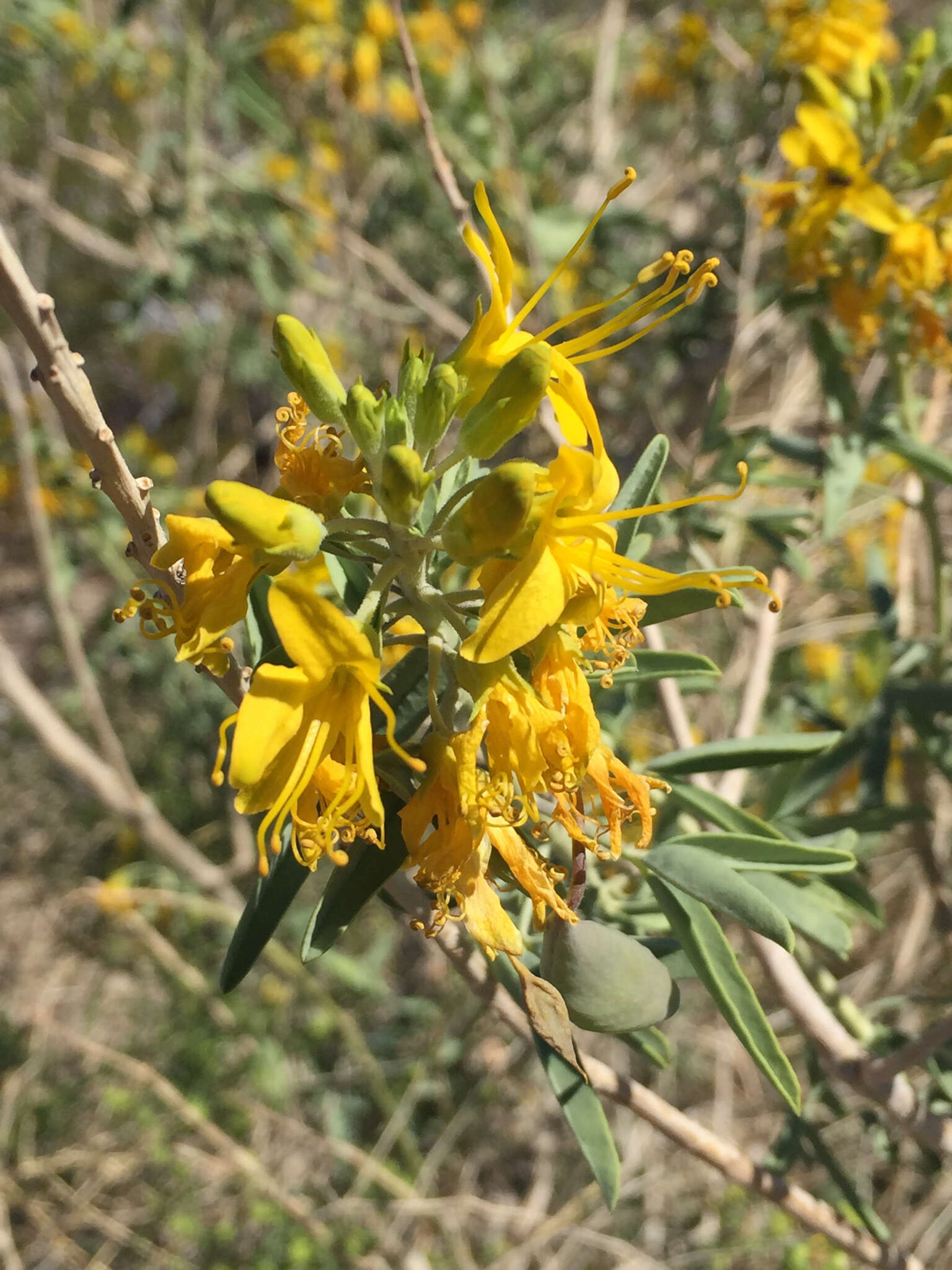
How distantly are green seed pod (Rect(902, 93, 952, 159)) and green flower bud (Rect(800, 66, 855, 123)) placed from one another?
130mm

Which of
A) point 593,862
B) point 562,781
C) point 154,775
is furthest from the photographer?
point 154,775

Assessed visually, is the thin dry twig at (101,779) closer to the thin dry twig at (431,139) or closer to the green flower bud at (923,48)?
the thin dry twig at (431,139)

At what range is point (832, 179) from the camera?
4.95 feet

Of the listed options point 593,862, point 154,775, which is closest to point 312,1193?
point 154,775

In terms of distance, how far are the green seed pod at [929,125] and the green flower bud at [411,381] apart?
1058 mm

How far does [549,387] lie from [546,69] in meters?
3.47

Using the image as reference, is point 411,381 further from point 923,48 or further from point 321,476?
point 923,48

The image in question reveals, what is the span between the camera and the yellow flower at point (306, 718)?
729 millimetres

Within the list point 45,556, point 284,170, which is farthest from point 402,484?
point 284,170

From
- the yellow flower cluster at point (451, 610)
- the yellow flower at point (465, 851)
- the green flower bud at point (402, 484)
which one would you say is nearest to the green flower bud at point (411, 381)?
the yellow flower cluster at point (451, 610)

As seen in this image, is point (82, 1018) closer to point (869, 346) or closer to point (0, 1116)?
point (0, 1116)

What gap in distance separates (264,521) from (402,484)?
0.12 metres

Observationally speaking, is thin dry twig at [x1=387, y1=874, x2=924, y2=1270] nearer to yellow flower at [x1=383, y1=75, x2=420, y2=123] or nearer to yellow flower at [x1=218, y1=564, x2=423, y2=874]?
yellow flower at [x1=218, y1=564, x2=423, y2=874]

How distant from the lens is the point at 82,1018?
3557 mm
